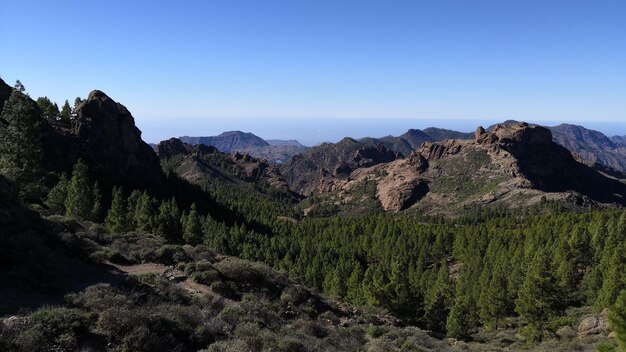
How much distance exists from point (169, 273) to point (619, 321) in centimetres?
2417

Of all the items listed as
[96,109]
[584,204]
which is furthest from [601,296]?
[584,204]

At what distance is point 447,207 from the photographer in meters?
197

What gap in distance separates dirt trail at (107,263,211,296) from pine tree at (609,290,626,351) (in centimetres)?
1971

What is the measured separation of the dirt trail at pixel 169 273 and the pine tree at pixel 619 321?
19710 mm

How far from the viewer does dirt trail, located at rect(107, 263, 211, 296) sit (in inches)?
944

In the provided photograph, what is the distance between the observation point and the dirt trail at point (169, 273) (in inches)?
944

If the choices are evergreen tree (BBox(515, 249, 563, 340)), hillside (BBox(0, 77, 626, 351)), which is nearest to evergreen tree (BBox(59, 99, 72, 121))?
hillside (BBox(0, 77, 626, 351))

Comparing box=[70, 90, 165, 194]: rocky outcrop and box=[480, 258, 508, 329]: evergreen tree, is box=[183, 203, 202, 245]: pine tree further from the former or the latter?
box=[70, 90, 165, 194]: rocky outcrop

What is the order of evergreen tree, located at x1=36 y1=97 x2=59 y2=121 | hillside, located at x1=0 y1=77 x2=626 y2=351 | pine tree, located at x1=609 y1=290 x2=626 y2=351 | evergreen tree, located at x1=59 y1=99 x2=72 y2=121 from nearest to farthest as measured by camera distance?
pine tree, located at x1=609 y1=290 x2=626 y2=351 → hillside, located at x1=0 y1=77 x2=626 y2=351 → evergreen tree, located at x1=36 y1=97 x2=59 y2=121 → evergreen tree, located at x1=59 y1=99 x2=72 y2=121

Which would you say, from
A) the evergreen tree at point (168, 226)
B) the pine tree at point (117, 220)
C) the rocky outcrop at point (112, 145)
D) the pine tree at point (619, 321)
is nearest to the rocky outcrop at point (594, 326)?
the pine tree at point (619, 321)

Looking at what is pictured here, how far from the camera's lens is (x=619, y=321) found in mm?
11852

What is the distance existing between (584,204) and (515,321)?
148 m

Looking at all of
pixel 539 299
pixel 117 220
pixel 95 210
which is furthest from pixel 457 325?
pixel 95 210

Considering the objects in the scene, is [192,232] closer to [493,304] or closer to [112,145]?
[493,304]
